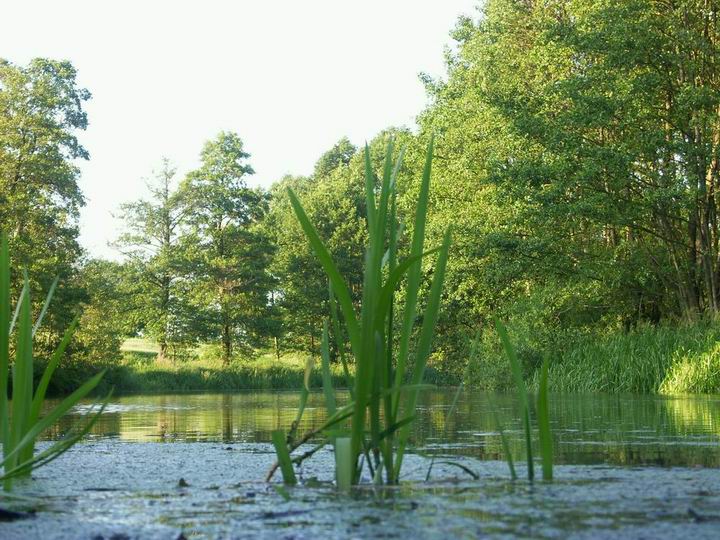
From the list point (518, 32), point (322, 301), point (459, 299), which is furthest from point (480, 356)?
point (322, 301)

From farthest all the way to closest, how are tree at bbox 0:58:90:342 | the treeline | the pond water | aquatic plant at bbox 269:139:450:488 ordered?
tree at bbox 0:58:90:342 → the treeline → aquatic plant at bbox 269:139:450:488 → the pond water

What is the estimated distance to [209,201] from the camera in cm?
5012

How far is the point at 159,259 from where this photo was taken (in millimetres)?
49594

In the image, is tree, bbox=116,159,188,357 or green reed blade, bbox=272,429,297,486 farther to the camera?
tree, bbox=116,159,188,357

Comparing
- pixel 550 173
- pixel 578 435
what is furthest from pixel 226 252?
pixel 578 435

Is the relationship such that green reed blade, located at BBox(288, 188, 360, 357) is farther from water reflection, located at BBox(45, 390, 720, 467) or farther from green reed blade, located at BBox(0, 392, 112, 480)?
green reed blade, located at BBox(0, 392, 112, 480)

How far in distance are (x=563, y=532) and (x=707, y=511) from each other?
0.55 metres

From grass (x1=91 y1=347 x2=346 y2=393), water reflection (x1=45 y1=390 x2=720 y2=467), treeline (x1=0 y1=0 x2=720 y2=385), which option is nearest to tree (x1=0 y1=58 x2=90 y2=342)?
treeline (x1=0 y1=0 x2=720 y2=385)

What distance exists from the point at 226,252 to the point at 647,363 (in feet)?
115

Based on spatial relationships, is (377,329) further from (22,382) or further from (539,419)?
(22,382)

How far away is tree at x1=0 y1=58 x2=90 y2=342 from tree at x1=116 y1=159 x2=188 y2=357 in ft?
43.7

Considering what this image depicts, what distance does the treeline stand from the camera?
22875mm

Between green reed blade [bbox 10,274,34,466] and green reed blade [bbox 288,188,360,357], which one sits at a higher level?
green reed blade [bbox 288,188,360,357]

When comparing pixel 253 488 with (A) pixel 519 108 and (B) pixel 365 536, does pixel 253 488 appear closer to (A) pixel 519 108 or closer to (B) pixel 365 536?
(B) pixel 365 536
